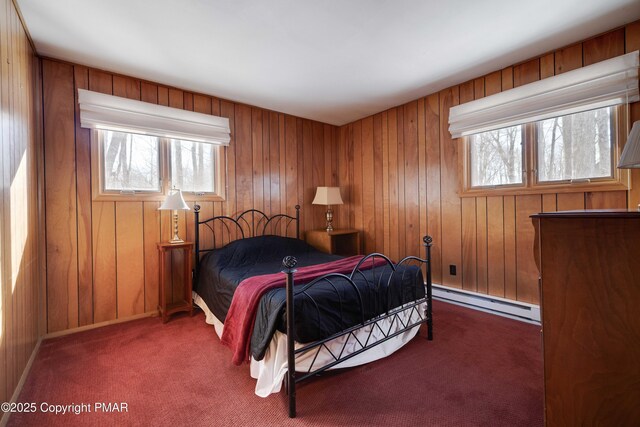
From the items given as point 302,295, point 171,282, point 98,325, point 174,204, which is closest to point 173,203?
point 174,204

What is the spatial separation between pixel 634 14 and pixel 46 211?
4.78 meters

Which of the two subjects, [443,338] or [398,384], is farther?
[443,338]

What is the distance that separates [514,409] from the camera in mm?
1491

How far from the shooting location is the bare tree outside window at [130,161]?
8.79 ft

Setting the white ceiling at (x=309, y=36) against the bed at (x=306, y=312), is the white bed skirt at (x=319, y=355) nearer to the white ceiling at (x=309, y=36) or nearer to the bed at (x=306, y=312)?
the bed at (x=306, y=312)

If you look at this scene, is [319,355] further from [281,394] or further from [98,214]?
[98,214]

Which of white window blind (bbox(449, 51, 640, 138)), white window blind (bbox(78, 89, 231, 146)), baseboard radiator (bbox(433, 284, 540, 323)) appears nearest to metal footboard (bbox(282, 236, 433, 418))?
baseboard radiator (bbox(433, 284, 540, 323))

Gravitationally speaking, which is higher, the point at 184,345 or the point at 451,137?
the point at 451,137

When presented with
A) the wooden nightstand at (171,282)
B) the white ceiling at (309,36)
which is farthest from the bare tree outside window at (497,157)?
the wooden nightstand at (171,282)

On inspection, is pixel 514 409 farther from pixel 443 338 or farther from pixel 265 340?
pixel 265 340

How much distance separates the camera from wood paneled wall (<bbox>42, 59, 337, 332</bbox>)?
2.41 metres

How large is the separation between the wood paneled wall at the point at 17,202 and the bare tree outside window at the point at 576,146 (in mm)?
3861

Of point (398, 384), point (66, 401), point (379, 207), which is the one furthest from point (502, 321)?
point (66, 401)

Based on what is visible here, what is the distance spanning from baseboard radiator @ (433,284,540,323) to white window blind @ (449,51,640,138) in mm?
1705
